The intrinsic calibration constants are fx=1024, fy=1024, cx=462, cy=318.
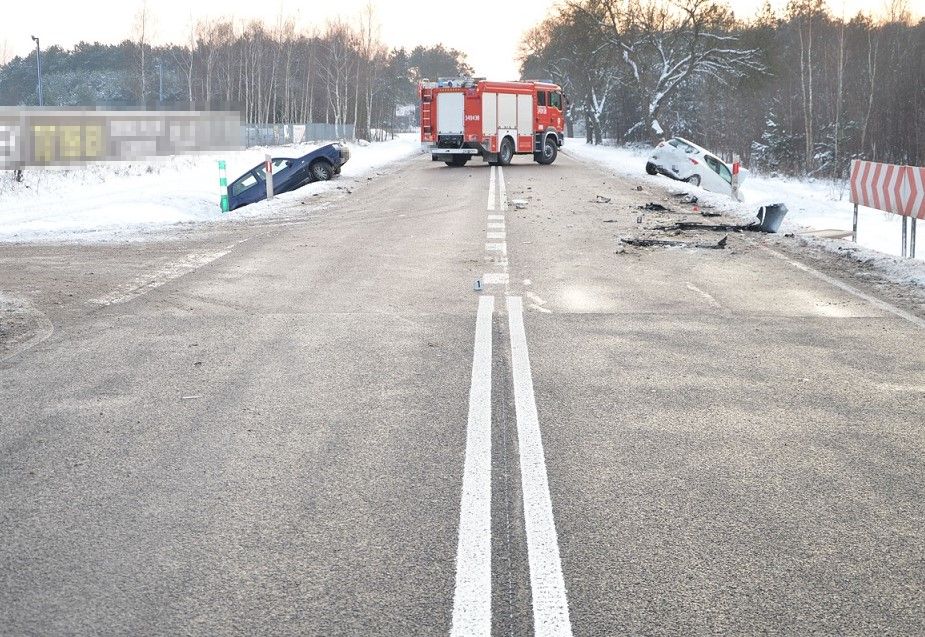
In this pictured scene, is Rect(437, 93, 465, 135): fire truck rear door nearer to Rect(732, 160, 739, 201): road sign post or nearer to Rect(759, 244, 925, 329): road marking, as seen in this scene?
Rect(732, 160, 739, 201): road sign post

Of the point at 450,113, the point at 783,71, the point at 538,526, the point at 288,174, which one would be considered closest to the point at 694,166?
the point at 450,113

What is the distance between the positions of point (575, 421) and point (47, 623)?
3195mm

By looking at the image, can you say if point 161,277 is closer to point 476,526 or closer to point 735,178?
point 476,526

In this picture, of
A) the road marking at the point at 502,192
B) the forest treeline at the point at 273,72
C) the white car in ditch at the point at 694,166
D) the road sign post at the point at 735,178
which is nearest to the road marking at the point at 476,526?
the road marking at the point at 502,192

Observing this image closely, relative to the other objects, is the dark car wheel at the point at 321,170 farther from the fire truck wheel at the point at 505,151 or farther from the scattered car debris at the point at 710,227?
the scattered car debris at the point at 710,227

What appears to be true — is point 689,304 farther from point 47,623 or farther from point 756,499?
point 47,623

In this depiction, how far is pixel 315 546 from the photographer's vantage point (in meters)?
4.02

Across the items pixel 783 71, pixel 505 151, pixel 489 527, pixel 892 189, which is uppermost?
pixel 783 71

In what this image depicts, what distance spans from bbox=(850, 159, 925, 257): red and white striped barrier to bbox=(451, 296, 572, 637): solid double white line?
30.3 ft

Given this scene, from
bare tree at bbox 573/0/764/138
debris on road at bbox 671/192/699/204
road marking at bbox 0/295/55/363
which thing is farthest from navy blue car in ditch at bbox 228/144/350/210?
bare tree at bbox 573/0/764/138

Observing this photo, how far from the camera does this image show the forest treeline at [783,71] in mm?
41469

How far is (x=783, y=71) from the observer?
2217 inches

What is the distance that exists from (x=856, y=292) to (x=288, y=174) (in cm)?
1922

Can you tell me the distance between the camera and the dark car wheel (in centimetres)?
2906
